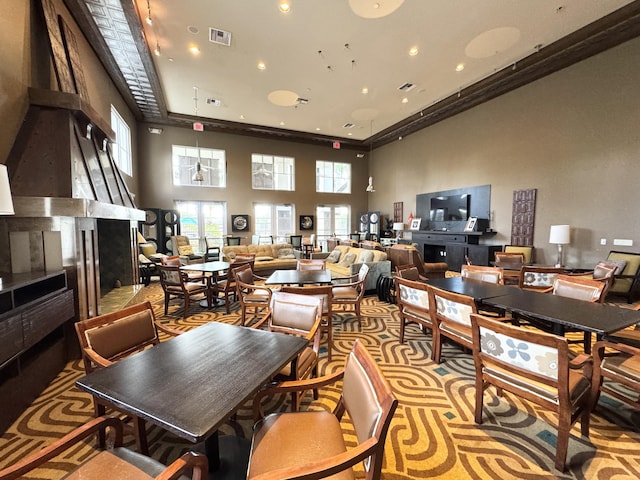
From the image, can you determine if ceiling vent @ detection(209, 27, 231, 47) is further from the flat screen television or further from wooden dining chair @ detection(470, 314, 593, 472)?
the flat screen television

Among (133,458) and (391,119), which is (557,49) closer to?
(391,119)

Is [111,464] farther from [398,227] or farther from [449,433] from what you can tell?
[398,227]

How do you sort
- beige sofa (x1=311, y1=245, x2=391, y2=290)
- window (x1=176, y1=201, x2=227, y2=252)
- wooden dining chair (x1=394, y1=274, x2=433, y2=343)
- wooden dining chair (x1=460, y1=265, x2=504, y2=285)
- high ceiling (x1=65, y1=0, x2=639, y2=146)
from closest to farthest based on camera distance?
wooden dining chair (x1=394, y1=274, x2=433, y2=343) → wooden dining chair (x1=460, y1=265, x2=504, y2=285) → high ceiling (x1=65, y1=0, x2=639, y2=146) → beige sofa (x1=311, y1=245, x2=391, y2=290) → window (x1=176, y1=201, x2=227, y2=252)

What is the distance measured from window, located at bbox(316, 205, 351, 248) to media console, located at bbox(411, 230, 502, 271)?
11.8ft

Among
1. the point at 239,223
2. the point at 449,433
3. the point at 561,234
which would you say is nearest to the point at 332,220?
the point at 239,223

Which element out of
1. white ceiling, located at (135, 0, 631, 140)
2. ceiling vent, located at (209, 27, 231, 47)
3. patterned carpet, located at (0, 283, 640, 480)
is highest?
white ceiling, located at (135, 0, 631, 140)

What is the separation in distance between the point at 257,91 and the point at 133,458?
7.79m

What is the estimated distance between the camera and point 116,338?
1.74 m

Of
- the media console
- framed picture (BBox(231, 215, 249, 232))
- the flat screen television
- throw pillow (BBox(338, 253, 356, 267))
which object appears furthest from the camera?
framed picture (BBox(231, 215, 249, 232))

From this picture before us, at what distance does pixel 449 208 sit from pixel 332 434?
8.55m

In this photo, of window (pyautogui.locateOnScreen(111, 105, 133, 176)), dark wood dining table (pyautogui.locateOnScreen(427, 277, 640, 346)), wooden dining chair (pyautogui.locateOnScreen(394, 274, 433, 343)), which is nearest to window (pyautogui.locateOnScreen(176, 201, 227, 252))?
window (pyautogui.locateOnScreen(111, 105, 133, 176))

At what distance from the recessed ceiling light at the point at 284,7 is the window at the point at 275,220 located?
6955mm

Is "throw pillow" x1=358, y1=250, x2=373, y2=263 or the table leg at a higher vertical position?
"throw pillow" x1=358, y1=250, x2=373, y2=263

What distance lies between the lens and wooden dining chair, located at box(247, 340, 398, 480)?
2.84ft
